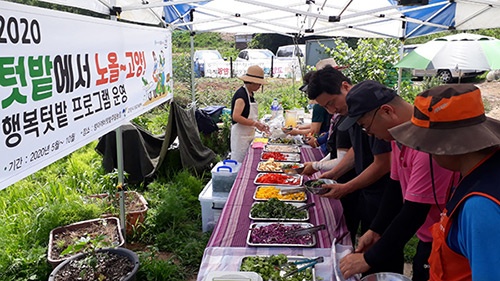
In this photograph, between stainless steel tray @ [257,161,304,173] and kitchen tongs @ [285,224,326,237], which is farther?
stainless steel tray @ [257,161,304,173]

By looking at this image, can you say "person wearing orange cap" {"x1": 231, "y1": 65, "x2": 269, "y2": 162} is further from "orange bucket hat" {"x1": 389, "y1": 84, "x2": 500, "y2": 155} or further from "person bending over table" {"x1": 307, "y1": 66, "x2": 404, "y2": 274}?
"orange bucket hat" {"x1": 389, "y1": 84, "x2": 500, "y2": 155}

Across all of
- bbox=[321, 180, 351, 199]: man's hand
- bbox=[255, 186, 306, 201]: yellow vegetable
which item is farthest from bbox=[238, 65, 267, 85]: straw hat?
bbox=[321, 180, 351, 199]: man's hand

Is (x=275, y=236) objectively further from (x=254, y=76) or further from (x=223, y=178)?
(x=254, y=76)

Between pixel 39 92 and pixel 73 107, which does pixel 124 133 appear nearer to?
pixel 73 107

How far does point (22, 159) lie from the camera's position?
61.2 inches

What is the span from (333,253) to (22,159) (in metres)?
1.37

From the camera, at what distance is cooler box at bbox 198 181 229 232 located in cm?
315

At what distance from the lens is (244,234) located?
2045 millimetres

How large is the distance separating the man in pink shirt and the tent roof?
165 cm

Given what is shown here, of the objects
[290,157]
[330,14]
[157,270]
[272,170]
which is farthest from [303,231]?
[330,14]

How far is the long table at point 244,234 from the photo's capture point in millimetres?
1764

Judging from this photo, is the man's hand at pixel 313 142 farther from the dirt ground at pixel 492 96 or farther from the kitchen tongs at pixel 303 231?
the dirt ground at pixel 492 96

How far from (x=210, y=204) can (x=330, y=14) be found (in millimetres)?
3610

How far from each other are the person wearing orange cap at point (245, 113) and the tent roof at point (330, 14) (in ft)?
2.39
